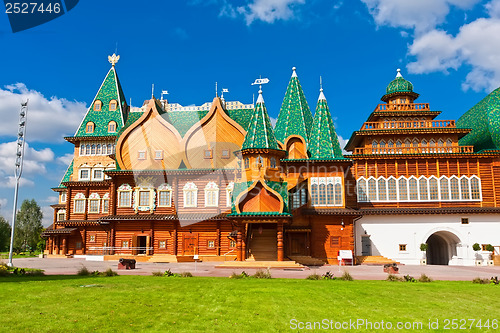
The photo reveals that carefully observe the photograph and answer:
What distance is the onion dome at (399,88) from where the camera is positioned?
3775cm

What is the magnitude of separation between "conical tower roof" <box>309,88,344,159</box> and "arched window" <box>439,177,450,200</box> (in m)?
8.59

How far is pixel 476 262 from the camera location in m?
31.6

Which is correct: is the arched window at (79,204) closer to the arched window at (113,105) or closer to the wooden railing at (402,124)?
the arched window at (113,105)

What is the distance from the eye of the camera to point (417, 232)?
33.0 meters

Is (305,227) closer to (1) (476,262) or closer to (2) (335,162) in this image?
(2) (335,162)

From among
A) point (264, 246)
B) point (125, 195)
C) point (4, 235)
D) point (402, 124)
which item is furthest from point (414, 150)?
point (4, 235)

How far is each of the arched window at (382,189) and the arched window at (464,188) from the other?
5980 millimetres

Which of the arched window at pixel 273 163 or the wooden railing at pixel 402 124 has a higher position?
the wooden railing at pixel 402 124

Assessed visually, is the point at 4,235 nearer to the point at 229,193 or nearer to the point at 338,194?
the point at 229,193

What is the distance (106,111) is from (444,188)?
32.3 m

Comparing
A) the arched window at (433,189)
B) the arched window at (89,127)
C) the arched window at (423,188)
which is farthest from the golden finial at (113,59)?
the arched window at (433,189)

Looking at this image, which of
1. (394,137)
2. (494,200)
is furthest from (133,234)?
(494,200)

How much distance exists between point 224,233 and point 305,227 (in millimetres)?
6991

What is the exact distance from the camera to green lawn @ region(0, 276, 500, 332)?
380 inches
